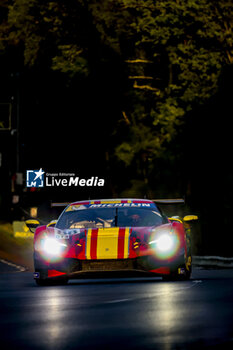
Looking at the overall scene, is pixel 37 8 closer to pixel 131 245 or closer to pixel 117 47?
pixel 117 47

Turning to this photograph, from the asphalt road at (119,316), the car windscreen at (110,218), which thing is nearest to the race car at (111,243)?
the car windscreen at (110,218)

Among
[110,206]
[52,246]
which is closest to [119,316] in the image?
[52,246]

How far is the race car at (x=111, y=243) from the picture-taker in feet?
54.1

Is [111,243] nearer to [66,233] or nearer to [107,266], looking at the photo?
[107,266]

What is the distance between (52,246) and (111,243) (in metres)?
1.24

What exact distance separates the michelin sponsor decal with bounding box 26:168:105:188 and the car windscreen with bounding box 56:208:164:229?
33071 mm

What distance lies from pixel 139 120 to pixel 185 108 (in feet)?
36.0

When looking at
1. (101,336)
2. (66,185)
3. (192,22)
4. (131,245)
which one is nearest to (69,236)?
(131,245)

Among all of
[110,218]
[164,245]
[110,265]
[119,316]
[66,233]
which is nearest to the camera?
[119,316]

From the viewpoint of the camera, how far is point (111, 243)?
54.0 ft

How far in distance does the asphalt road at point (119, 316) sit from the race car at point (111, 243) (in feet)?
1.05

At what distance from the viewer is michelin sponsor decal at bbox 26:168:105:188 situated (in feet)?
171

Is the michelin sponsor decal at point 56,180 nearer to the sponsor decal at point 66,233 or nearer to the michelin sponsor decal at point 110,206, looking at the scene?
the michelin sponsor decal at point 110,206

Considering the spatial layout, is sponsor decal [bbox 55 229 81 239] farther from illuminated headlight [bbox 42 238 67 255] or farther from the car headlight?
the car headlight
